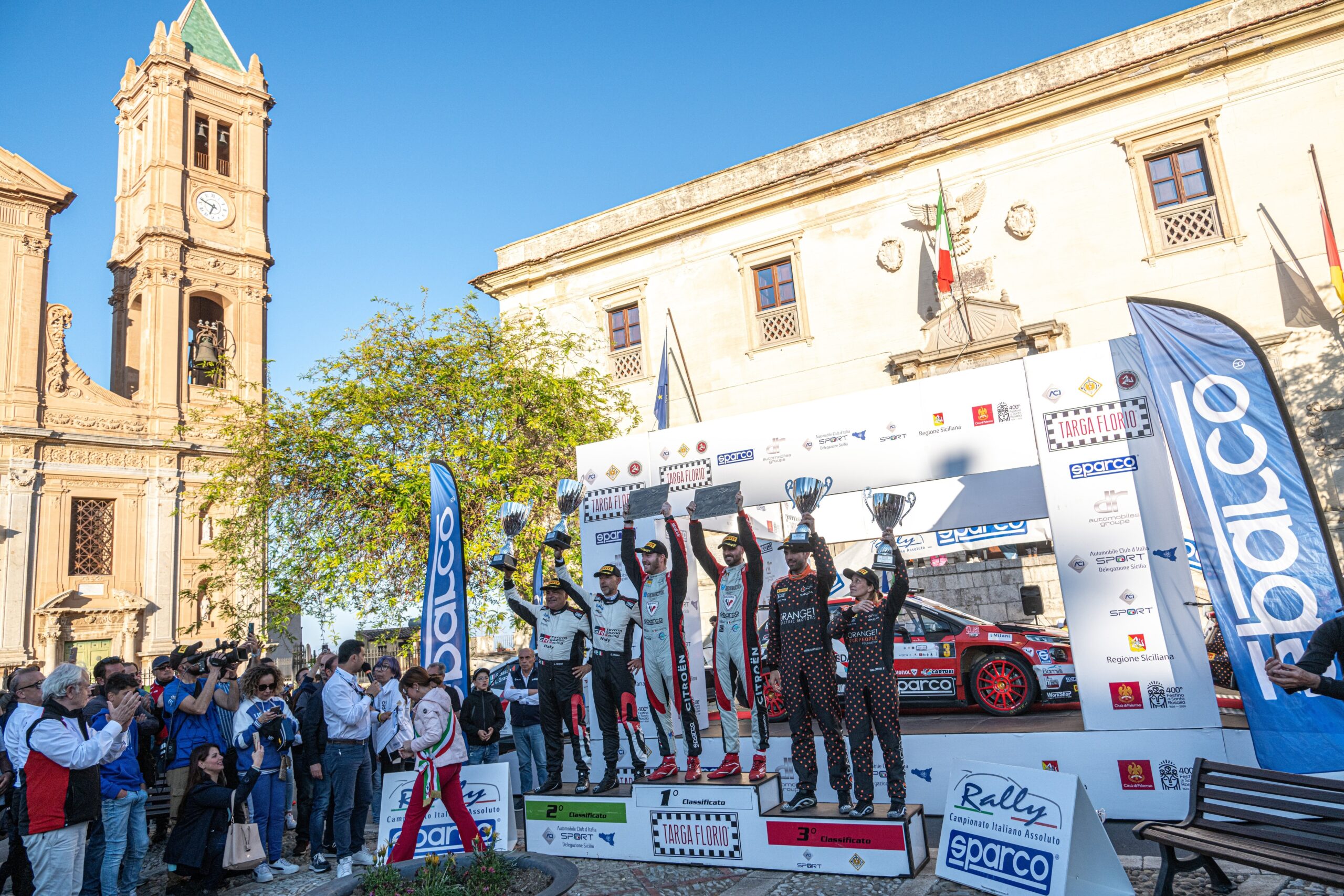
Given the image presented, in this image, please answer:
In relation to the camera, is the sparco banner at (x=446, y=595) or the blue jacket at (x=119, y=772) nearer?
the blue jacket at (x=119, y=772)

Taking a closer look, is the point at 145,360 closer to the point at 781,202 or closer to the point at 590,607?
the point at 781,202

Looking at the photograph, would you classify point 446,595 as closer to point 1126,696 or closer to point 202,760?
point 202,760

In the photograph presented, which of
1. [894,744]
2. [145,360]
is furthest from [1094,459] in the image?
[145,360]

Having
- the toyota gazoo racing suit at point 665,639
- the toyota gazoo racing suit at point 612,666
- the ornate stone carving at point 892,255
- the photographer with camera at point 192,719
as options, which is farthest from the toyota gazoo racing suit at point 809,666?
the ornate stone carving at point 892,255

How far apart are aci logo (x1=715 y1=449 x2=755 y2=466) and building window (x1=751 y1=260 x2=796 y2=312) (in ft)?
34.5

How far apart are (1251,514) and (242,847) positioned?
331 inches

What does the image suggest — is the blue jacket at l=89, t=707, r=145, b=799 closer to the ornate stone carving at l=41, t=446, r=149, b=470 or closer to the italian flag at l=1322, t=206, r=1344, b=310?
the italian flag at l=1322, t=206, r=1344, b=310

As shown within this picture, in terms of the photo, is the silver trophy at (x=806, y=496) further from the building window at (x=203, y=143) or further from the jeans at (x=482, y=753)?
the building window at (x=203, y=143)

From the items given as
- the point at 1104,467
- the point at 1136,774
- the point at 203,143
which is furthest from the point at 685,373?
the point at 203,143

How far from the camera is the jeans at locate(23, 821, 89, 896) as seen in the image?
552cm

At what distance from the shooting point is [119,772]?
6.56m

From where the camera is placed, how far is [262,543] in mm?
18875

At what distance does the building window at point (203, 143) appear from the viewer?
3400 centimetres

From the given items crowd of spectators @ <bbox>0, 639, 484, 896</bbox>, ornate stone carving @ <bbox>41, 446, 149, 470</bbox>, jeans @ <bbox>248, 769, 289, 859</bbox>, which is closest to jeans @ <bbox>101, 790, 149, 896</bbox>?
crowd of spectators @ <bbox>0, 639, 484, 896</bbox>
